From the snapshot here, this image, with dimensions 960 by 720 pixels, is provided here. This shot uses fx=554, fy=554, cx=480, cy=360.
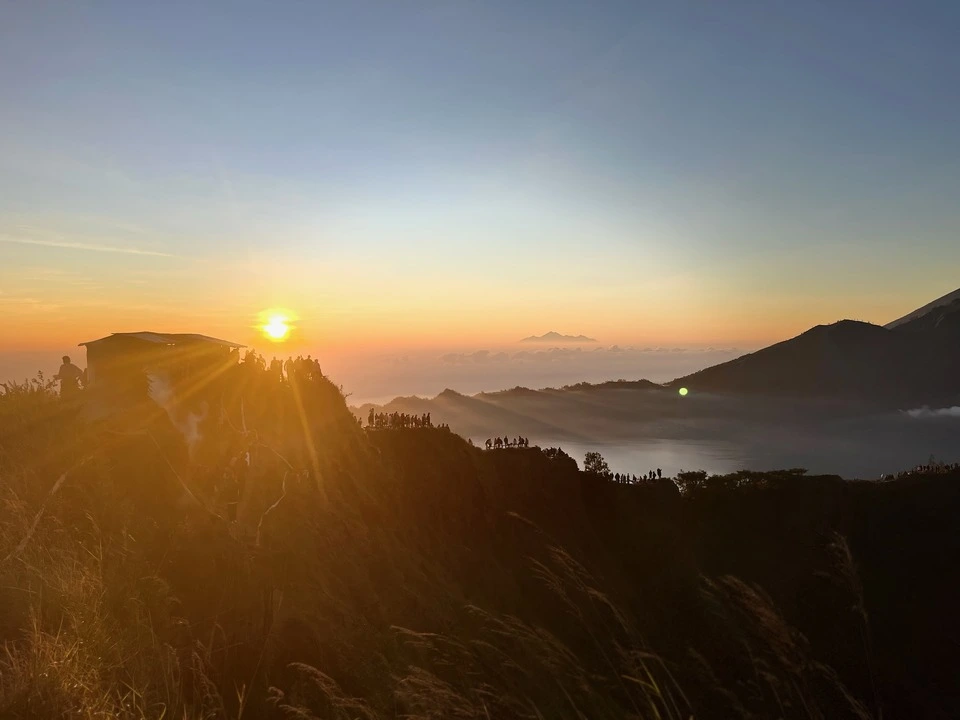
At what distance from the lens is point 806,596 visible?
36.7 metres

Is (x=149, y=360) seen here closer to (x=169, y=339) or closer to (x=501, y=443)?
(x=169, y=339)

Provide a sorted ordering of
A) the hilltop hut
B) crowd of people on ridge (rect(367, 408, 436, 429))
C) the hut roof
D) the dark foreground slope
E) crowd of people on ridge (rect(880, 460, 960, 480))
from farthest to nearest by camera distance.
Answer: crowd of people on ridge (rect(880, 460, 960, 480)), crowd of people on ridge (rect(367, 408, 436, 429)), the hut roof, the hilltop hut, the dark foreground slope

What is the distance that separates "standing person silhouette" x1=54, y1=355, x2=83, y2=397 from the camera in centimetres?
1473

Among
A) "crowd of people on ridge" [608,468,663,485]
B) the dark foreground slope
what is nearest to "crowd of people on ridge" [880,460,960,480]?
the dark foreground slope

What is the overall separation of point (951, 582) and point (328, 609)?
155 feet

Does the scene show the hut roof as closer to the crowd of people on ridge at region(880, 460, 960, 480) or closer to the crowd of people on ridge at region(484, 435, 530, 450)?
the crowd of people on ridge at region(484, 435, 530, 450)

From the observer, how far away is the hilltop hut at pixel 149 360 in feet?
48.1

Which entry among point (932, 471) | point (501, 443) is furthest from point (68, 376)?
point (932, 471)

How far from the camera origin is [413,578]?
59.7 ft

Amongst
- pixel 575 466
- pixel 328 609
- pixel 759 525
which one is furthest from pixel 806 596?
pixel 328 609

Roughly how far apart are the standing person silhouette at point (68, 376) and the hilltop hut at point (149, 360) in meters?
0.35

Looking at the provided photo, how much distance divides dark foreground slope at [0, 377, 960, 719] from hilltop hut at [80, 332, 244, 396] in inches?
50.4

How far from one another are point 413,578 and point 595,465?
27.8m

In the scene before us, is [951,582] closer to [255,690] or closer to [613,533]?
[613,533]
